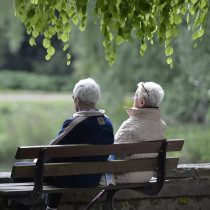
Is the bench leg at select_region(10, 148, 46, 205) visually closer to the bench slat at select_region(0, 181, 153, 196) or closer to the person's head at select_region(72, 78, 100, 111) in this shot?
the bench slat at select_region(0, 181, 153, 196)

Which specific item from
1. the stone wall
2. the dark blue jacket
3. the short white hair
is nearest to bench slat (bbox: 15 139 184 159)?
the dark blue jacket

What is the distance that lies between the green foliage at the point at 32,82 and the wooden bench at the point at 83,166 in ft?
99.2

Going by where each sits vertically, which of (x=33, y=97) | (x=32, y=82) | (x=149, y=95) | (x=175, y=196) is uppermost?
(x=149, y=95)

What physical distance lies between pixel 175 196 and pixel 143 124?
98cm

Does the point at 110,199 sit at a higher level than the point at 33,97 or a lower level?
higher

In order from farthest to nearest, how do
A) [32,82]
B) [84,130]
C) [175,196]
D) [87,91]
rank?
1. [32,82]
2. [175,196]
3. [87,91]
4. [84,130]

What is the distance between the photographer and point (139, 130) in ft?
19.3

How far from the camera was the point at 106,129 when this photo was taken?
5695 millimetres

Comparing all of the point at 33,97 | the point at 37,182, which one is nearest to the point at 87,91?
the point at 37,182

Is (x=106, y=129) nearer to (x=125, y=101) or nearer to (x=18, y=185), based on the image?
(x=18, y=185)

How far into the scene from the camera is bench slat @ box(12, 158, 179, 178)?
5.47 metres

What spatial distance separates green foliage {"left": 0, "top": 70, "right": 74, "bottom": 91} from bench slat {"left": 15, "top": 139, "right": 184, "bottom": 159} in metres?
30.4

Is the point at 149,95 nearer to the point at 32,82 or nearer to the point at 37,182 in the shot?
the point at 37,182

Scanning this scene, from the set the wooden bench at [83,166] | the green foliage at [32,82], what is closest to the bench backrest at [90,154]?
the wooden bench at [83,166]
